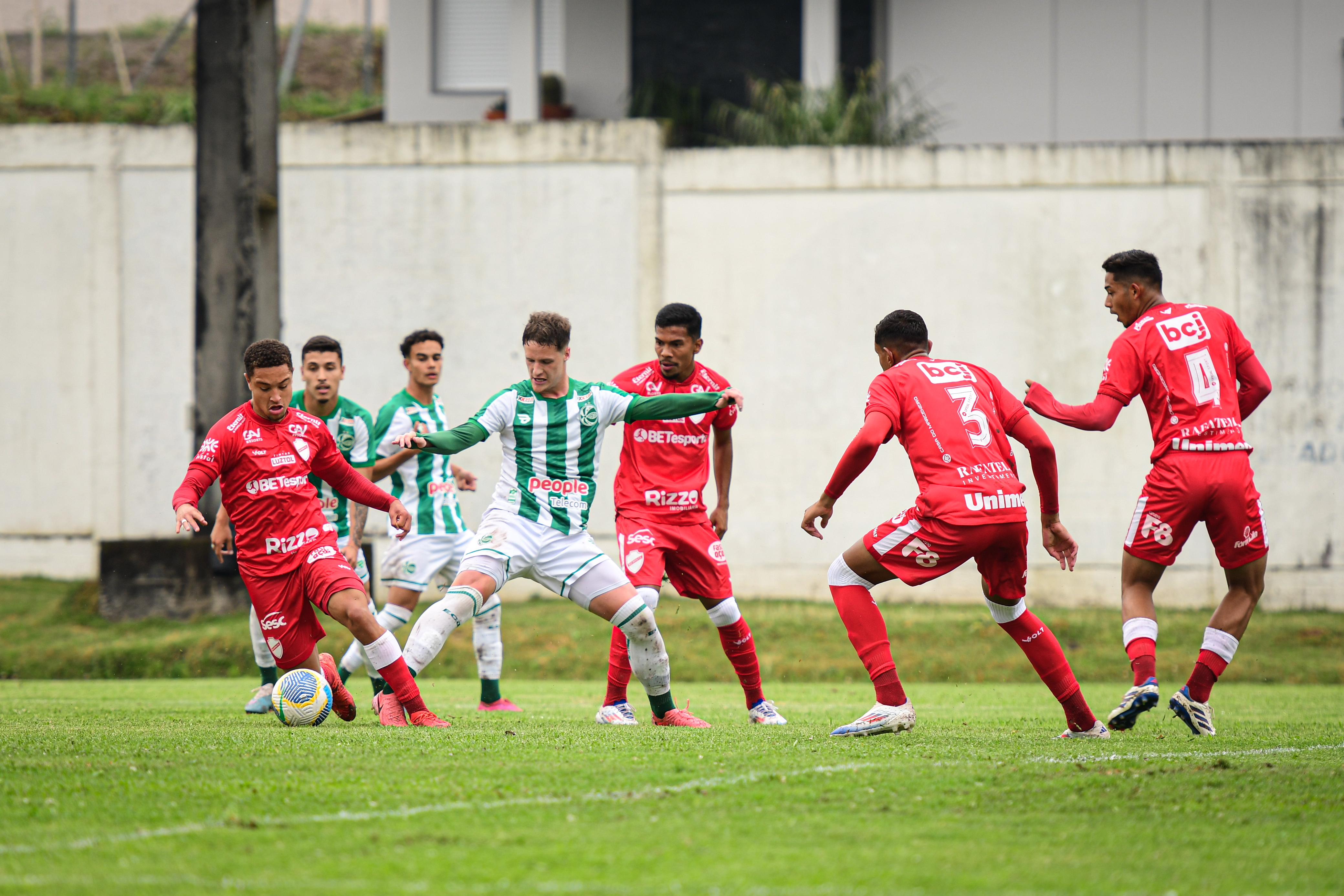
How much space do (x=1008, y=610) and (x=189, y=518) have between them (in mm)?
4146

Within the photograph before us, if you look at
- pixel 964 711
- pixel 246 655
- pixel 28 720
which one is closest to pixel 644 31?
pixel 246 655

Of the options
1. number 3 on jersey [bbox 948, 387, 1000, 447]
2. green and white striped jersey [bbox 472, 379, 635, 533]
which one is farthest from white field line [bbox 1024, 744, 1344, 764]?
green and white striped jersey [bbox 472, 379, 635, 533]

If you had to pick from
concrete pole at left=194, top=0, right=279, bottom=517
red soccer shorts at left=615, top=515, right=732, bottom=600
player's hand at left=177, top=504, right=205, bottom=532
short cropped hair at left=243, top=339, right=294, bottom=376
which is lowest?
red soccer shorts at left=615, top=515, right=732, bottom=600

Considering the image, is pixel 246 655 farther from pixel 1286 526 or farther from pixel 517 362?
pixel 1286 526

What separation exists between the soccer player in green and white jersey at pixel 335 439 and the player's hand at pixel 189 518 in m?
1.99

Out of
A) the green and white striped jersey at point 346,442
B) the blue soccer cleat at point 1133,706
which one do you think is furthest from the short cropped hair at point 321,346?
the blue soccer cleat at point 1133,706

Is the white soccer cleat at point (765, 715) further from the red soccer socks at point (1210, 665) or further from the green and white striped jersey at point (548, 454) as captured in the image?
the red soccer socks at point (1210, 665)

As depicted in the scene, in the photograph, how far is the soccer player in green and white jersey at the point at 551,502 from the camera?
6969mm

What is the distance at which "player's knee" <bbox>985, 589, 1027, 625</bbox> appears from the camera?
6.40 metres

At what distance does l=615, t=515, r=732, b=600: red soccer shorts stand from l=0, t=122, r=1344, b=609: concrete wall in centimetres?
878

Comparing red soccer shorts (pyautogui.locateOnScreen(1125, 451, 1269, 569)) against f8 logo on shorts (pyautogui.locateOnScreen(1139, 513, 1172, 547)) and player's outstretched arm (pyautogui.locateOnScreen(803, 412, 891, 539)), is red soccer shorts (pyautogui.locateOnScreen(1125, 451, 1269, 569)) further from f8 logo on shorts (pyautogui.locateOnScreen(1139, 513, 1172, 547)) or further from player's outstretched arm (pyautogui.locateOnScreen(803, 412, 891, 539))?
player's outstretched arm (pyautogui.locateOnScreen(803, 412, 891, 539))

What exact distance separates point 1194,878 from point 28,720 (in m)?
6.29

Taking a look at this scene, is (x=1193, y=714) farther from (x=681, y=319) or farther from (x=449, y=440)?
(x=449, y=440)

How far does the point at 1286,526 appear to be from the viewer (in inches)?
639
